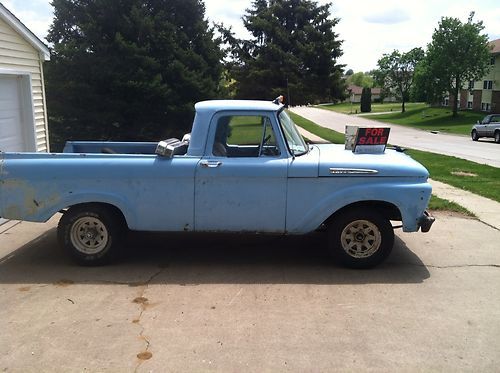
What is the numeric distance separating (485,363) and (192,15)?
1669cm

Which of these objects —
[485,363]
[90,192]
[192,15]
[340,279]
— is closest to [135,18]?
[192,15]

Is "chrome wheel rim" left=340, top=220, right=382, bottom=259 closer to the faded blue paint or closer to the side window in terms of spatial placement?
the faded blue paint

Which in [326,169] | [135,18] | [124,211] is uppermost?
[135,18]

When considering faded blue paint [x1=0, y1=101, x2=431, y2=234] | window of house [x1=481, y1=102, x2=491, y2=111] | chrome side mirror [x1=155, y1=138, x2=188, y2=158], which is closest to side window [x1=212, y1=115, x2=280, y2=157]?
faded blue paint [x1=0, y1=101, x2=431, y2=234]

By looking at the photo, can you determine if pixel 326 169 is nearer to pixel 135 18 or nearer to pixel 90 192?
pixel 90 192

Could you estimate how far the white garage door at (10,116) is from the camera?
9.27 m

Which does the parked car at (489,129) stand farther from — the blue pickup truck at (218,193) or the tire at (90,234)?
the tire at (90,234)

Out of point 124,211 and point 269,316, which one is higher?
point 124,211

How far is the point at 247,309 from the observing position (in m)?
4.48

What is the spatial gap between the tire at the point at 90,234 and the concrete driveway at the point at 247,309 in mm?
161

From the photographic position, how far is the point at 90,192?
534 cm

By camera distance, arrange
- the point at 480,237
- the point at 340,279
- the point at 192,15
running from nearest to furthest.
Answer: the point at 340,279, the point at 480,237, the point at 192,15

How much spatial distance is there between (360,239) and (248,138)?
1720 millimetres

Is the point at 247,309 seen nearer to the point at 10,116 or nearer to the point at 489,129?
the point at 10,116
